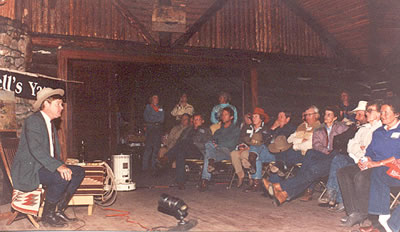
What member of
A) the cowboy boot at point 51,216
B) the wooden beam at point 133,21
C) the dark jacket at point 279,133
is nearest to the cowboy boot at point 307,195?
the dark jacket at point 279,133

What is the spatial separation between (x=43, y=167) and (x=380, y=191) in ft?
12.2

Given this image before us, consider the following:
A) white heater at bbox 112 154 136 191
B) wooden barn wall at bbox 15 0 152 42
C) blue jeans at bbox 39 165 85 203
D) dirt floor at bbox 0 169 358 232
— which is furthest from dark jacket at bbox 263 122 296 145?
blue jeans at bbox 39 165 85 203

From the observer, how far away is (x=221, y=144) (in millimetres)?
7734

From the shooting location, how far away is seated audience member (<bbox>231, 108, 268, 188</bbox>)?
733 cm

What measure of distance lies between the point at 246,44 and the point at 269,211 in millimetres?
5075

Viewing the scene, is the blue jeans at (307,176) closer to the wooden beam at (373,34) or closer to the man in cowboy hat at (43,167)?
the man in cowboy hat at (43,167)

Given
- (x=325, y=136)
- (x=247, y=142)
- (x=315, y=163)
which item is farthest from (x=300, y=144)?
(x=247, y=142)

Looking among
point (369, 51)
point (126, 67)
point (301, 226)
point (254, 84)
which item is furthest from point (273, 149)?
point (126, 67)

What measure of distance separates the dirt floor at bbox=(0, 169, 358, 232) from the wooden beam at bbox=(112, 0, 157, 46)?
11.3ft

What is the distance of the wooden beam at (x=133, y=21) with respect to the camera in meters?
8.65

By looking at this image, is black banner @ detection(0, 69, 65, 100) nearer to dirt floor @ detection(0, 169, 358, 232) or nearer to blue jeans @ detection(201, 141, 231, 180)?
dirt floor @ detection(0, 169, 358, 232)

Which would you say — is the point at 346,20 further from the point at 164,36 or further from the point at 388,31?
the point at 164,36

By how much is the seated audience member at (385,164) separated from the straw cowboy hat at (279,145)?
7.07ft

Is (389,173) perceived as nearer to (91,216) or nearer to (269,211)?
(269,211)
